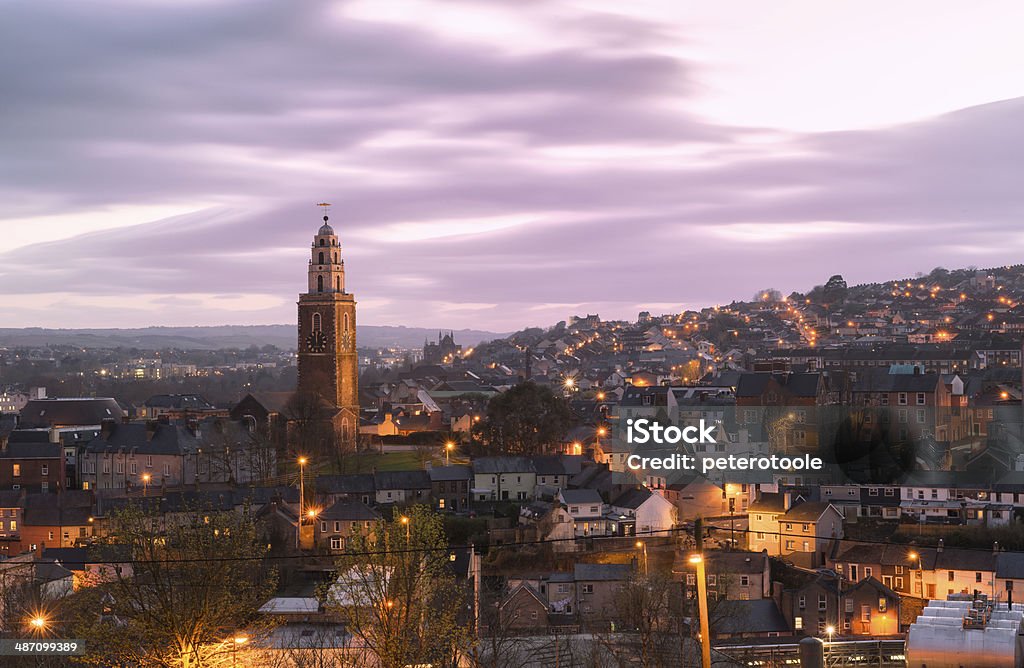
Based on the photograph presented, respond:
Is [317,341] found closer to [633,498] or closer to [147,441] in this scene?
[147,441]

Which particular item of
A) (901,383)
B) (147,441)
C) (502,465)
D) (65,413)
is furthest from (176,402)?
(901,383)

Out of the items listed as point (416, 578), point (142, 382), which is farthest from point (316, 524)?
point (142, 382)

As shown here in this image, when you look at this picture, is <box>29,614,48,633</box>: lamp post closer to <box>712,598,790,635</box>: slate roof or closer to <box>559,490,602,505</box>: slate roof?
<box>712,598,790,635</box>: slate roof

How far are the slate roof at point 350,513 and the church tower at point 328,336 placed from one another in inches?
922

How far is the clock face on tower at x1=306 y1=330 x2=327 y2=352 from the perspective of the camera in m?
73.5

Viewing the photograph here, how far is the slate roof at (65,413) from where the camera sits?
252 feet

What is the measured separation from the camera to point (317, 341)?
7375 centimetres

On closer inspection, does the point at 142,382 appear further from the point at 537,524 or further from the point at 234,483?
the point at 537,524

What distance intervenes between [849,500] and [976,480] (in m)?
5.47

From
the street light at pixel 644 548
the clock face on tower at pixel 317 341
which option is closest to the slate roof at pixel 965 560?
the street light at pixel 644 548

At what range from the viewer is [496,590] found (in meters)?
40.7

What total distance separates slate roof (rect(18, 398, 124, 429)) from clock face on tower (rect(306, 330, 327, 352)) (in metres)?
13.0

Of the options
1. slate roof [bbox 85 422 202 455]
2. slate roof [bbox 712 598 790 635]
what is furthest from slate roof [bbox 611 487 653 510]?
slate roof [bbox 85 422 202 455]

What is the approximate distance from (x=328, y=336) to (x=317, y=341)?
676mm
